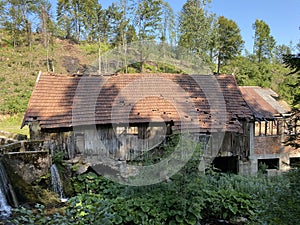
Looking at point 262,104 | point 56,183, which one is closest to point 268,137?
point 262,104

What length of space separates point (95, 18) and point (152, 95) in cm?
1973

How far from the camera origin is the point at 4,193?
8.17m

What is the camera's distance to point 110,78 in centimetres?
1353

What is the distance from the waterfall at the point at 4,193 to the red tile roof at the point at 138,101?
8.83 ft

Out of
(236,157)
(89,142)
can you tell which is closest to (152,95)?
(89,142)

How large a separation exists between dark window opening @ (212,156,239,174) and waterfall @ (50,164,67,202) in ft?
24.1

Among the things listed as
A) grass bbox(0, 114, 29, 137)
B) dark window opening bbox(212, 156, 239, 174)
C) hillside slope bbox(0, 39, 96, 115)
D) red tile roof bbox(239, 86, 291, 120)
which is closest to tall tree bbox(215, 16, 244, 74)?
hillside slope bbox(0, 39, 96, 115)

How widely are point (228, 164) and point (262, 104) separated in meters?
4.25

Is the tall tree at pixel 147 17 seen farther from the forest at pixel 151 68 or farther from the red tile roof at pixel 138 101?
the red tile roof at pixel 138 101

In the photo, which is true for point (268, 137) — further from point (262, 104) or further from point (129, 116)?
point (129, 116)

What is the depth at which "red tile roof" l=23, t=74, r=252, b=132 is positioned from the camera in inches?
451

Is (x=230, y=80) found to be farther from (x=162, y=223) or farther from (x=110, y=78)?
(x=162, y=223)

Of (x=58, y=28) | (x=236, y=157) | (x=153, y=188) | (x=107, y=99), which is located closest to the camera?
(x=153, y=188)

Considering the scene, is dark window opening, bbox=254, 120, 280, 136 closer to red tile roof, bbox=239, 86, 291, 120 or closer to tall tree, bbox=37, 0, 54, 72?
red tile roof, bbox=239, 86, 291, 120
